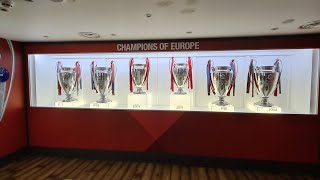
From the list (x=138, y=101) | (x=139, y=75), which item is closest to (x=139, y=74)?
(x=139, y=75)

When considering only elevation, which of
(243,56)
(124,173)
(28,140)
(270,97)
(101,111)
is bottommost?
(124,173)

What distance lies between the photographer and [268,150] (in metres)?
2.74

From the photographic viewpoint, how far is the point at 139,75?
3039 mm

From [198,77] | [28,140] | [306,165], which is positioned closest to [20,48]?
[28,140]

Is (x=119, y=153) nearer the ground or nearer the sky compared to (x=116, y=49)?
nearer the ground

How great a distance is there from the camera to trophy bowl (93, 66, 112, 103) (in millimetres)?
3031

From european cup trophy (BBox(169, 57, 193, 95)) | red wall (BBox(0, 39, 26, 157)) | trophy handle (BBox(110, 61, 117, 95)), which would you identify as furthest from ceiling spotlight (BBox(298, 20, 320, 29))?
red wall (BBox(0, 39, 26, 157))

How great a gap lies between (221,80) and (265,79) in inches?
19.5

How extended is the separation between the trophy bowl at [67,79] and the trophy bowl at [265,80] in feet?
7.73

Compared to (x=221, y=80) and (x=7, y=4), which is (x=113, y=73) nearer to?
(x=221, y=80)

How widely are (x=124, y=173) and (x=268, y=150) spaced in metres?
1.71

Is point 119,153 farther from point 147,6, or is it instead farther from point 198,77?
point 147,6

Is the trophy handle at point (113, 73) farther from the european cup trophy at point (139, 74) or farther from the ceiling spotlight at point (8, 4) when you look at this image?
the ceiling spotlight at point (8, 4)

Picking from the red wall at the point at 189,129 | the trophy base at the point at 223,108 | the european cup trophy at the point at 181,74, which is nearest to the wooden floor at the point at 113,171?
the red wall at the point at 189,129
